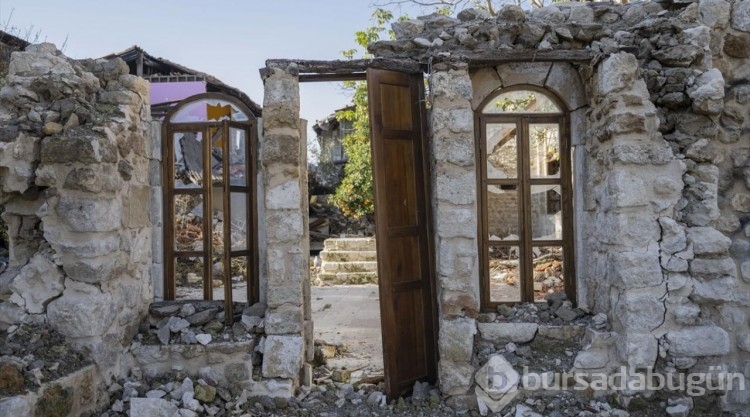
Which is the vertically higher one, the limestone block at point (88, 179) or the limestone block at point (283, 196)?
the limestone block at point (88, 179)

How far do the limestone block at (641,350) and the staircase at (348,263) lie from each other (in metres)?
6.81

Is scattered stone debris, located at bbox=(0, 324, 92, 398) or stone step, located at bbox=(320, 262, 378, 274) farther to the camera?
stone step, located at bbox=(320, 262, 378, 274)

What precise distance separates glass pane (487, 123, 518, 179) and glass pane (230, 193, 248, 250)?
1999 millimetres

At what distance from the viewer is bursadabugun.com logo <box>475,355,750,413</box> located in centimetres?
335

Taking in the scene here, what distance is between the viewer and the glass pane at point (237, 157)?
13.3ft

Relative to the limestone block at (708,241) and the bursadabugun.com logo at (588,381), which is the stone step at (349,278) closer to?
the bursadabugun.com logo at (588,381)

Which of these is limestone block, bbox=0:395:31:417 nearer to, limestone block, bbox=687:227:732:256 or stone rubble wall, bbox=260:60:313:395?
stone rubble wall, bbox=260:60:313:395

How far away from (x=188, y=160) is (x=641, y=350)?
146 inches

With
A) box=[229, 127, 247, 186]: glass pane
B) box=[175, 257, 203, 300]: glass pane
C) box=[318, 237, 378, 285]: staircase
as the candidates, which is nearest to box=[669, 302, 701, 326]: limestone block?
box=[229, 127, 247, 186]: glass pane

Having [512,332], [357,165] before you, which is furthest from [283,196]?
[357,165]

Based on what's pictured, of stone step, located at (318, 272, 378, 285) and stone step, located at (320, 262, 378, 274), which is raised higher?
stone step, located at (320, 262, 378, 274)

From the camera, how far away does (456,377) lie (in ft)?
11.6

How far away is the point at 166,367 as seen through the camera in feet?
12.2

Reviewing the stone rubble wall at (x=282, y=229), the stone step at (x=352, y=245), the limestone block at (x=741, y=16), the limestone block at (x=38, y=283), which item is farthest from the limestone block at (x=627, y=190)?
the stone step at (x=352, y=245)
